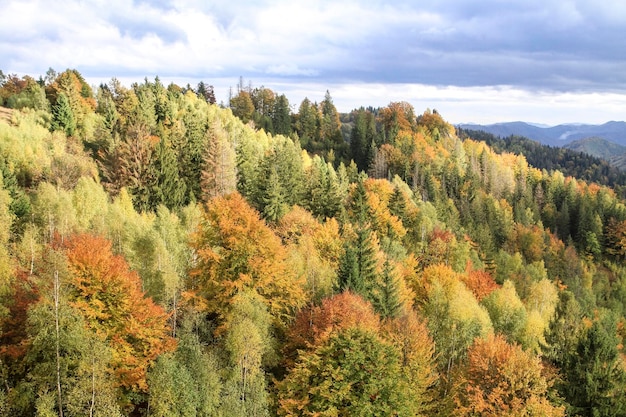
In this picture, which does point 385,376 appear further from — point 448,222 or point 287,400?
point 448,222

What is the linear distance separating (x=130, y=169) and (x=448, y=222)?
246ft

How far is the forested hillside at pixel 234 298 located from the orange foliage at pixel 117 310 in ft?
0.44

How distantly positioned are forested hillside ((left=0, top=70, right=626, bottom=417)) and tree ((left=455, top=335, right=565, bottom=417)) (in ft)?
0.49

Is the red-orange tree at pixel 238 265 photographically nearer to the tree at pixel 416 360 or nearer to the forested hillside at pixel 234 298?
the forested hillside at pixel 234 298

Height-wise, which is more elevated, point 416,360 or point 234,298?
point 234,298

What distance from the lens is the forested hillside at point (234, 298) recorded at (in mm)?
28703

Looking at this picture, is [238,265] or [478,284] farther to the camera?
[478,284]

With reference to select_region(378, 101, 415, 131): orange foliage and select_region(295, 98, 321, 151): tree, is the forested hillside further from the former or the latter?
select_region(378, 101, 415, 131): orange foliage

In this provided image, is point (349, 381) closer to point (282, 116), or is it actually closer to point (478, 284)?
point (478, 284)

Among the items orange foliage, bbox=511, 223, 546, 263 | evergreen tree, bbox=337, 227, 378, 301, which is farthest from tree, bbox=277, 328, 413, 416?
orange foliage, bbox=511, 223, 546, 263

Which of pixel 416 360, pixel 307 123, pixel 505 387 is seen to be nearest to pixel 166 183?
pixel 416 360

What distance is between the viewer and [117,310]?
31.1 metres

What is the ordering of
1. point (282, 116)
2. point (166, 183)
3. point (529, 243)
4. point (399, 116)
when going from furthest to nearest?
1. point (399, 116)
2. point (282, 116)
3. point (529, 243)
4. point (166, 183)

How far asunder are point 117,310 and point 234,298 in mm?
9515
